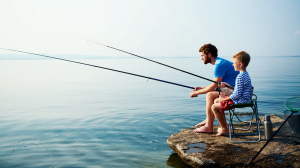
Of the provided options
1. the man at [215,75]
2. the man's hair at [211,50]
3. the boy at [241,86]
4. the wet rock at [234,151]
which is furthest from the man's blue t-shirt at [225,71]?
the wet rock at [234,151]

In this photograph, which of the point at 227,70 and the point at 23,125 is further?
the point at 23,125

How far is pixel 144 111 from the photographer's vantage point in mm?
9414

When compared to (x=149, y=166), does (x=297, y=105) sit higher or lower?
higher

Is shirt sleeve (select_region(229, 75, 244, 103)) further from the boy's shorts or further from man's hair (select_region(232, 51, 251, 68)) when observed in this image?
man's hair (select_region(232, 51, 251, 68))

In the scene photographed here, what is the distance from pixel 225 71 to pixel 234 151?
1.49 metres

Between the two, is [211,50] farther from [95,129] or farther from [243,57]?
[95,129]

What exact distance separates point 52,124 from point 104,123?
153cm

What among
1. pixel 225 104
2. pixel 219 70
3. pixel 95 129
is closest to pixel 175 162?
pixel 225 104

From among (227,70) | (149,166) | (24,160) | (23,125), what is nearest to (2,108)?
(23,125)

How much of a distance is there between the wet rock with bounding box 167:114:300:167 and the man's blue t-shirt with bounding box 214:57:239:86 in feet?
3.43

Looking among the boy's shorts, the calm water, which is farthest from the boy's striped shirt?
the calm water

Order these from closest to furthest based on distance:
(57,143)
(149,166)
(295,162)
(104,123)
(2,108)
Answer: (295,162) < (149,166) < (57,143) < (104,123) < (2,108)

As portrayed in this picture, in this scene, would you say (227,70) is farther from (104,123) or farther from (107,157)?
(104,123)

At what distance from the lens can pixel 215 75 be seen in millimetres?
4891
